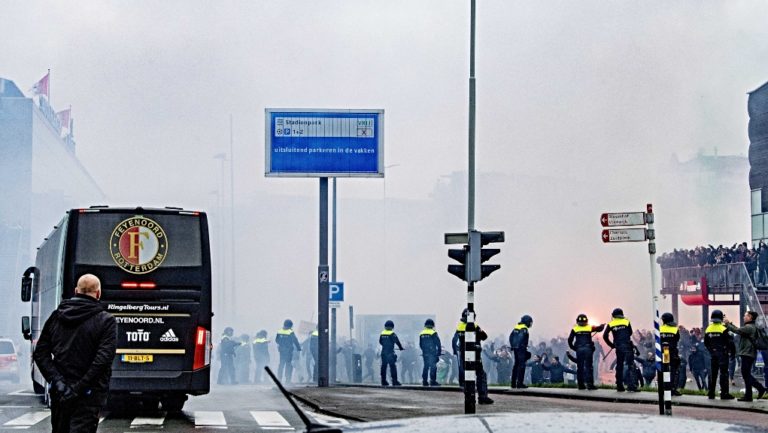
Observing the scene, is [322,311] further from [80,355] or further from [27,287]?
[80,355]

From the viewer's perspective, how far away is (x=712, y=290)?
136 ft

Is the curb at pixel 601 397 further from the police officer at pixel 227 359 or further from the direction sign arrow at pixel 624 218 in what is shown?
the police officer at pixel 227 359

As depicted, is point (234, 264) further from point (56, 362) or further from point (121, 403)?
point (56, 362)

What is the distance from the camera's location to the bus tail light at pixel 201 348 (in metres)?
16.9

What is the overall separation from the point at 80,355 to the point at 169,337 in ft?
22.2

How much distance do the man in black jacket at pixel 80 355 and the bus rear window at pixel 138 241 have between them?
6.90 meters

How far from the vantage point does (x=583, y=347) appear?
24.5 meters

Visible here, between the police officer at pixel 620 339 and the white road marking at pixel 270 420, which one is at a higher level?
the police officer at pixel 620 339

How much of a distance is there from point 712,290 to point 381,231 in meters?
23.3

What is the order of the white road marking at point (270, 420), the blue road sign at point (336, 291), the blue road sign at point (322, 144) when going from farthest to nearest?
the blue road sign at point (336, 291), the blue road sign at point (322, 144), the white road marking at point (270, 420)

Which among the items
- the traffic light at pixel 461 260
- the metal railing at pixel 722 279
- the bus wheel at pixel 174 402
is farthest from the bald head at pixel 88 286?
the metal railing at pixel 722 279

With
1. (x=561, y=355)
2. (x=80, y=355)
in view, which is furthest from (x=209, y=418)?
(x=561, y=355)

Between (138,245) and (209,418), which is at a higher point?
(138,245)

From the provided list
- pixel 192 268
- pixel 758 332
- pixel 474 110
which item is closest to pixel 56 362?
pixel 192 268
